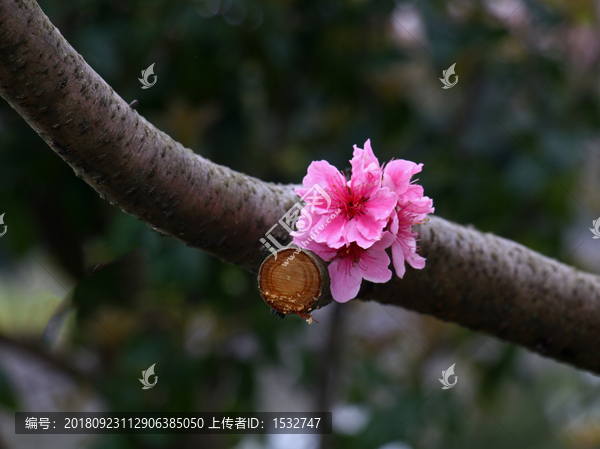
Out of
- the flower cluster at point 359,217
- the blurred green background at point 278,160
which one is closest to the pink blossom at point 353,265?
the flower cluster at point 359,217

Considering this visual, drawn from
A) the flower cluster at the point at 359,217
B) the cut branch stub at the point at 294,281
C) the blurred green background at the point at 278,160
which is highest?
the blurred green background at the point at 278,160

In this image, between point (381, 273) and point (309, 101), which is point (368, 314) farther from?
point (381, 273)

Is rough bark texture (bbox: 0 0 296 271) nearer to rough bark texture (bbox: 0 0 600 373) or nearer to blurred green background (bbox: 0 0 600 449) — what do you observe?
rough bark texture (bbox: 0 0 600 373)

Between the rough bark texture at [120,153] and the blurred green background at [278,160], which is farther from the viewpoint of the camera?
the blurred green background at [278,160]

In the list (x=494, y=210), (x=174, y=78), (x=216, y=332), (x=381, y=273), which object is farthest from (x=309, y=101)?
(x=381, y=273)

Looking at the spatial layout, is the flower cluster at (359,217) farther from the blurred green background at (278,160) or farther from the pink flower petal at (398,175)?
the blurred green background at (278,160)

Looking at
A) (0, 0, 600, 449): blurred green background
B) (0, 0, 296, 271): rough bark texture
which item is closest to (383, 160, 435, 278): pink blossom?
(0, 0, 296, 271): rough bark texture
